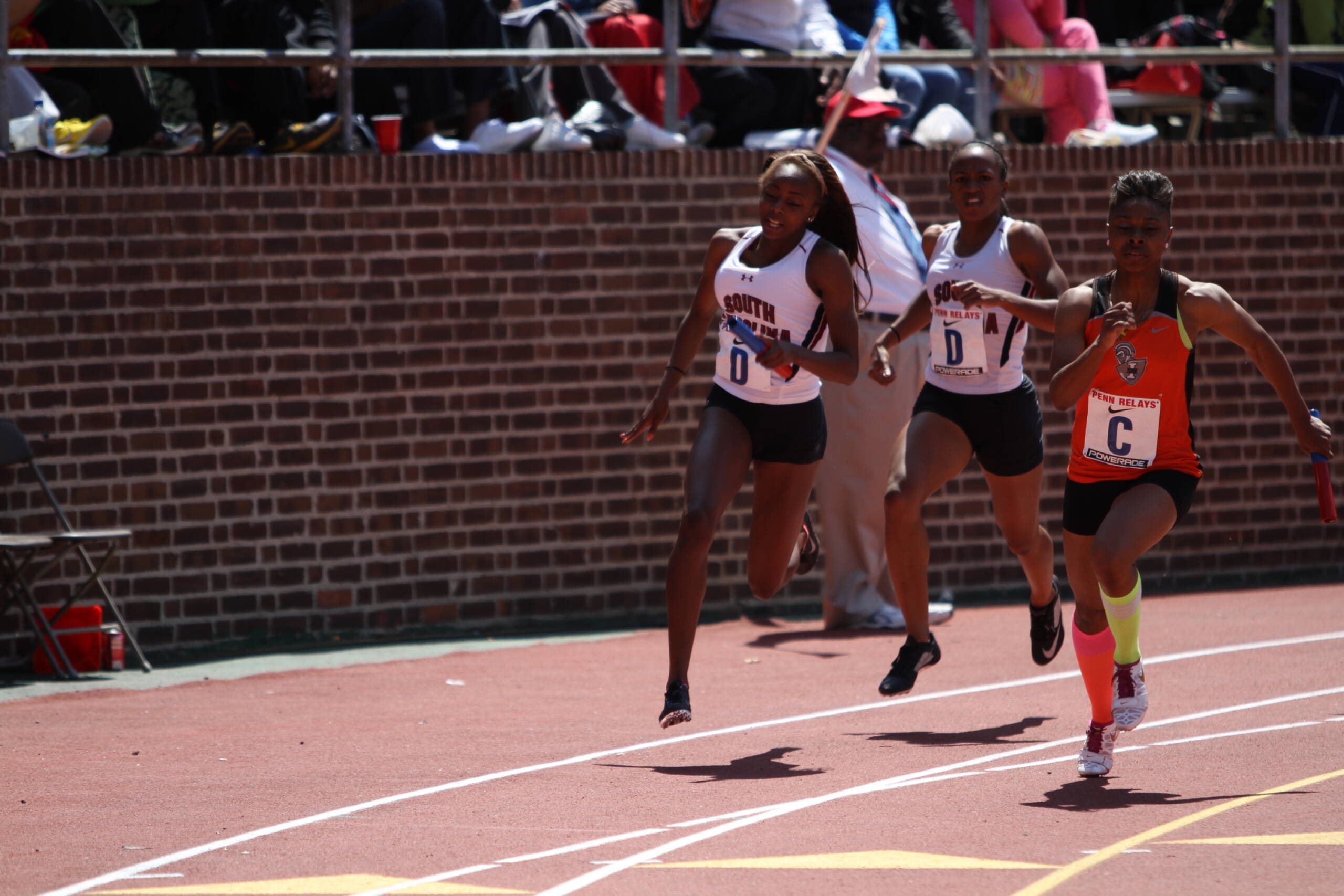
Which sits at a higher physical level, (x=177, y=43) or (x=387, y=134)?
(x=177, y=43)

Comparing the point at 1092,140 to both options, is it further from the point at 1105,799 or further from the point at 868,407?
the point at 1105,799

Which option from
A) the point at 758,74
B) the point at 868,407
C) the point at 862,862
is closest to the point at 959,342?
the point at 868,407

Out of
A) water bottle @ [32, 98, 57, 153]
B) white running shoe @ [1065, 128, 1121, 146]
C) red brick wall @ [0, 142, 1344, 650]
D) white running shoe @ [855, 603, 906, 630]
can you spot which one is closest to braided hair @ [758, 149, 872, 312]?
white running shoe @ [855, 603, 906, 630]

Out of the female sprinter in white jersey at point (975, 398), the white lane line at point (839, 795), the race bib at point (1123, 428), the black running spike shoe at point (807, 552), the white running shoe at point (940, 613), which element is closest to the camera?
the white lane line at point (839, 795)

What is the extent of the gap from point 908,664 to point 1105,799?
1.88m

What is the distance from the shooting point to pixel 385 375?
11.1m

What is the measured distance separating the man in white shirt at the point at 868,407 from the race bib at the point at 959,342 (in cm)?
198

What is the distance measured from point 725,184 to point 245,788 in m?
6.06

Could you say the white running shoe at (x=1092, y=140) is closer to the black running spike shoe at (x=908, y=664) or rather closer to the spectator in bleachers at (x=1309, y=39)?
the spectator in bleachers at (x=1309, y=39)

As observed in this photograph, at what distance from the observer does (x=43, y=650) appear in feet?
32.6

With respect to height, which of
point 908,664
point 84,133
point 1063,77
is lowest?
point 908,664

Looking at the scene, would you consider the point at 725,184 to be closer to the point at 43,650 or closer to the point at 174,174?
the point at 174,174

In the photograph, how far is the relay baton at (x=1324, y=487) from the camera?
644 cm

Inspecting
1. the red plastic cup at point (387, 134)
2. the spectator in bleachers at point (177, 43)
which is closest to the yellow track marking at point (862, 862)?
the red plastic cup at point (387, 134)
